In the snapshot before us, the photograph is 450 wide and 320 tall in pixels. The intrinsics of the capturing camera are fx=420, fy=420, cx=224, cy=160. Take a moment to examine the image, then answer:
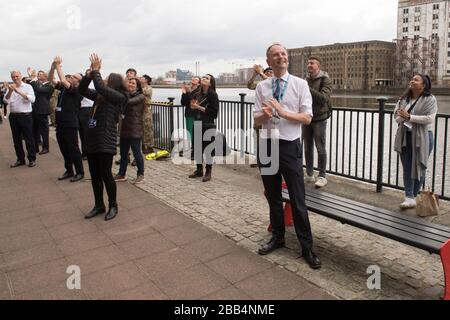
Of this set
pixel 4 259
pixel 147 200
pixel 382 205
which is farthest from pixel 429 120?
pixel 4 259

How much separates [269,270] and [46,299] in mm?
1862

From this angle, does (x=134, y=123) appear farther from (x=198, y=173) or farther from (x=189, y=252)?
(x=189, y=252)

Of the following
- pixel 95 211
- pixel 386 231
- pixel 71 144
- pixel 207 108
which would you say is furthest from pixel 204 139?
pixel 386 231

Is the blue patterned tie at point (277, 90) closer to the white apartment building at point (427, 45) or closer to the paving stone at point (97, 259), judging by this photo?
the paving stone at point (97, 259)

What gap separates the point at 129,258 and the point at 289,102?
213 cm

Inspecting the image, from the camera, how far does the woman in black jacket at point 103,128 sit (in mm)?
5152

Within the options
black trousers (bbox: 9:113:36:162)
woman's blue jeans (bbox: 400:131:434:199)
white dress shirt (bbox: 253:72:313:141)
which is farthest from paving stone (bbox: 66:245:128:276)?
black trousers (bbox: 9:113:36:162)

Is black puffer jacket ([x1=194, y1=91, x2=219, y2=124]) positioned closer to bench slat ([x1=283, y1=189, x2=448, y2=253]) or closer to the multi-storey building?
bench slat ([x1=283, y1=189, x2=448, y2=253])

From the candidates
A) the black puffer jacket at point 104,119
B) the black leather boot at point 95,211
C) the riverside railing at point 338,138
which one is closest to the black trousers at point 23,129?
the riverside railing at point 338,138

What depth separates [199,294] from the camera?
3.35 metres

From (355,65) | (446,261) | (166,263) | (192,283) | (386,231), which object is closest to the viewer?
(446,261)

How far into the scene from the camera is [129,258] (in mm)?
4082

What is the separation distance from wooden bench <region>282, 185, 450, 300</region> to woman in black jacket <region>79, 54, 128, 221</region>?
2.29m

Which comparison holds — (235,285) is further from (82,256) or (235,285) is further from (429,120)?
(429,120)
